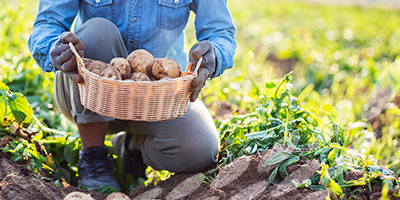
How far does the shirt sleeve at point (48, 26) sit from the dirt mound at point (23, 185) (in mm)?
440

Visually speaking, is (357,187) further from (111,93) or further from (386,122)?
(386,122)

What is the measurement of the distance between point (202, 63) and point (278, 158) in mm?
523

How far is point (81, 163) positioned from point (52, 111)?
66cm

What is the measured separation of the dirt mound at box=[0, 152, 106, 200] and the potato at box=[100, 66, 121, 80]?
1.76 feet

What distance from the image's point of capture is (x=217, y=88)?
2723 millimetres

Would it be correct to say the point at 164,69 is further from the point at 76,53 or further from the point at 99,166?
the point at 99,166

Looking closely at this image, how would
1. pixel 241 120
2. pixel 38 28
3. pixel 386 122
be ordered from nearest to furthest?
pixel 38 28 → pixel 241 120 → pixel 386 122

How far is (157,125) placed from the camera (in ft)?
5.52

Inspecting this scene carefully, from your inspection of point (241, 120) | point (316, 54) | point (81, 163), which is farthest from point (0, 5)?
point (316, 54)

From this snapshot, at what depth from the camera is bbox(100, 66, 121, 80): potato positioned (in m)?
1.29

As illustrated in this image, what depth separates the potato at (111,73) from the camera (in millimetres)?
1292

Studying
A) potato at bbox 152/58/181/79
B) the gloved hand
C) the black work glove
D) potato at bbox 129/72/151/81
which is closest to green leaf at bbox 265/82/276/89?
the black work glove

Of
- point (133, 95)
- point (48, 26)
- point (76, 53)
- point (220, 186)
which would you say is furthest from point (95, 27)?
point (220, 186)

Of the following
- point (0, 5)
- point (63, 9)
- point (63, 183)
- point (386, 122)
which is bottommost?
point (63, 183)
